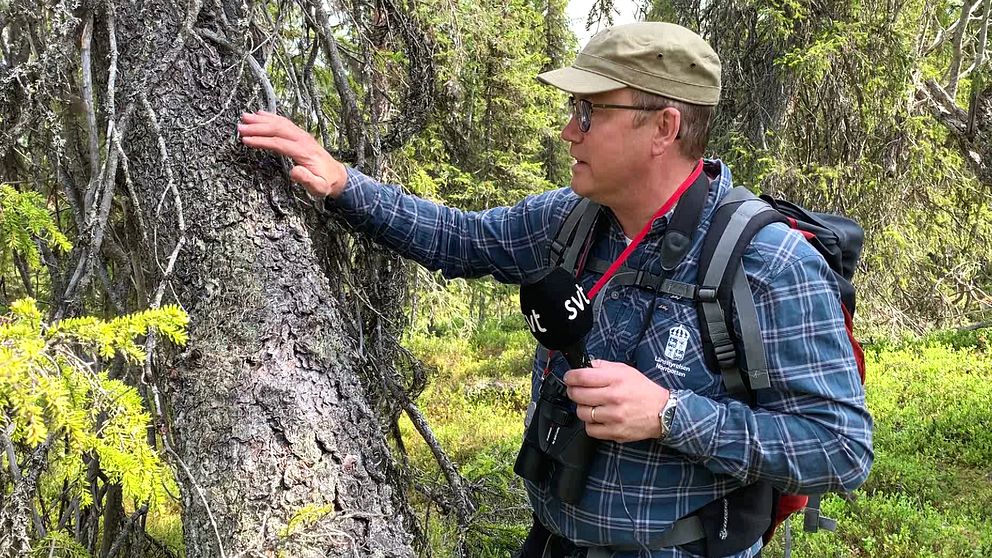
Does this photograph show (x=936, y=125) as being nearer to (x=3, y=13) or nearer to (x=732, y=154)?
(x=732, y=154)

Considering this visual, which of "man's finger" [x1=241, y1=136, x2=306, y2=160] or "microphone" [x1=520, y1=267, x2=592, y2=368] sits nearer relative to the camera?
"microphone" [x1=520, y1=267, x2=592, y2=368]

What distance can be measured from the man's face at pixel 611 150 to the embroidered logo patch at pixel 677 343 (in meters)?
0.48

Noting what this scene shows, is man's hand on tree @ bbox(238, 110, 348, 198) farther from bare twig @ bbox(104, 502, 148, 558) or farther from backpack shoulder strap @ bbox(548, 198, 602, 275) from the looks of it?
bare twig @ bbox(104, 502, 148, 558)

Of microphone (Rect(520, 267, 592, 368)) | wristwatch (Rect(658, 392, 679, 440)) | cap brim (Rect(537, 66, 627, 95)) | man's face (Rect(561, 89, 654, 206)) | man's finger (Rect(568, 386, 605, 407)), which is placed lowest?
wristwatch (Rect(658, 392, 679, 440))

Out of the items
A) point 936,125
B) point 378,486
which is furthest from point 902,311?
point 378,486

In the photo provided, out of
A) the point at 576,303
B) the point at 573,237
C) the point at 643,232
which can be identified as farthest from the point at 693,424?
the point at 573,237

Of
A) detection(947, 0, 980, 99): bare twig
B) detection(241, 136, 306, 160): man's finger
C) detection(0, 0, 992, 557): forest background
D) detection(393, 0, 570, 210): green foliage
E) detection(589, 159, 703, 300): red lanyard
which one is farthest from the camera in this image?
detection(393, 0, 570, 210): green foliage

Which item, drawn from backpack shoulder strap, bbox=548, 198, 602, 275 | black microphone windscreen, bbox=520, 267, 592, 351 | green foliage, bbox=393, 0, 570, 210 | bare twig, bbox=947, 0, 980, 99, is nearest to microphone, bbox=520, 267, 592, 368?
black microphone windscreen, bbox=520, 267, 592, 351

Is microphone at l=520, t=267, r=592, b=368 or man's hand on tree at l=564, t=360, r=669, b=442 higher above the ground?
microphone at l=520, t=267, r=592, b=368

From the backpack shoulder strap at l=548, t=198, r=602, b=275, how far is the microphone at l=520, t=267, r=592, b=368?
1.81 feet

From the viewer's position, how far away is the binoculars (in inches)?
80.4

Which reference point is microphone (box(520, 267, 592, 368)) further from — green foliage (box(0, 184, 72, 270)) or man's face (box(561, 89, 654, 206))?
green foliage (box(0, 184, 72, 270))

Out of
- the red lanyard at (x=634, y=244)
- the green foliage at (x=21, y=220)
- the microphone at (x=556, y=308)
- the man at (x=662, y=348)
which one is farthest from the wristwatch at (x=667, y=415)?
the green foliage at (x=21, y=220)

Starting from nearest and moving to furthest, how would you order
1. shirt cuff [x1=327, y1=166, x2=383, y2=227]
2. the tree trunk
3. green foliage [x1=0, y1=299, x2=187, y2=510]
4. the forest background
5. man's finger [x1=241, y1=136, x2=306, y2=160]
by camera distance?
1. green foliage [x1=0, y1=299, x2=187, y2=510]
2. the forest background
3. the tree trunk
4. man's finger [x1=241, y1=136, x2=306, y2=160]
5. shirt cuff [x1=327, y1=166, x2=383, y2=227]
